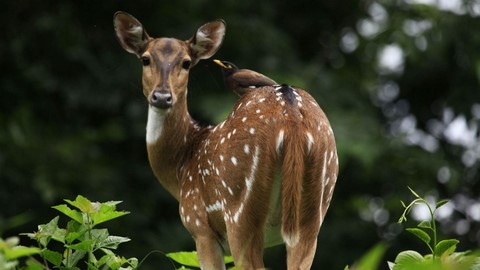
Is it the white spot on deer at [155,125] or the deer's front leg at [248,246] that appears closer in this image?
the deer's front leg at [248,246]

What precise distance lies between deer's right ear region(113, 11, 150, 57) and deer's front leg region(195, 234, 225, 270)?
834 millimetres

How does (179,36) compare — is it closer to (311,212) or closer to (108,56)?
(108,56)

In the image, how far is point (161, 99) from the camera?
4.12 meters

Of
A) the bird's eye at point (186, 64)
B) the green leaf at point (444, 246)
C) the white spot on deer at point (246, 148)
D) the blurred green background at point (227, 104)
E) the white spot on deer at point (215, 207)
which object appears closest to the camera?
the green leaf at point (444, 246)

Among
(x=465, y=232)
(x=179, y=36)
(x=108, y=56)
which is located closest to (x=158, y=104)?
(x=179, y=36)

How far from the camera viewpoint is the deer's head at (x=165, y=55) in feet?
13.6

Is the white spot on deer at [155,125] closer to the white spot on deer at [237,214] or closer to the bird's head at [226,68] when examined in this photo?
the bird's head at [226,68]

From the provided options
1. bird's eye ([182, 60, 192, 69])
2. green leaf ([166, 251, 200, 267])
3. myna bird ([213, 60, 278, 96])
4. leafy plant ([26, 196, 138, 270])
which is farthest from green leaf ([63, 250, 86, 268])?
myna bird ([213, 60, 278, 96])

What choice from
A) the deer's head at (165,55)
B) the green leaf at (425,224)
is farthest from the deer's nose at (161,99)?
the green leaf at (425,224)

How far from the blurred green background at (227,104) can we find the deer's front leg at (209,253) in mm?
5184

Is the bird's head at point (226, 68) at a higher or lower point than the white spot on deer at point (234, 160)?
higher

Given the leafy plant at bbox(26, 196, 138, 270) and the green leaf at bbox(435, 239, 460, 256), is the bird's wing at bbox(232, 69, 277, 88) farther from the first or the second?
the green leaf at bbox(435, 239, 460, 256)

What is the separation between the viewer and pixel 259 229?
12.8 ft

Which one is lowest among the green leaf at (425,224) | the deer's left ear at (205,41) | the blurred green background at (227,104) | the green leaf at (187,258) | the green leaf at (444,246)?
the blurred green background at (227,104)
